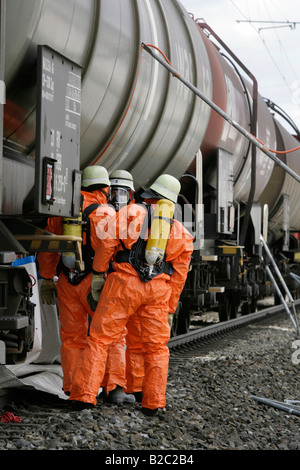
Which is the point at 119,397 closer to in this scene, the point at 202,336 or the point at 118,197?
the point at 118,197

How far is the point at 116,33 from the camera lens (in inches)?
193

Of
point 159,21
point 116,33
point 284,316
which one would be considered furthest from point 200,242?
point 284,316

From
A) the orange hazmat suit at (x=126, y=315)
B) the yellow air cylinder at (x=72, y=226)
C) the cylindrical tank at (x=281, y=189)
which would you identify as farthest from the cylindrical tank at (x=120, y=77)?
the cylindrical tank at (x=281, y=189)

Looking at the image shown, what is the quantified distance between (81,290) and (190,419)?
1248 millimetres

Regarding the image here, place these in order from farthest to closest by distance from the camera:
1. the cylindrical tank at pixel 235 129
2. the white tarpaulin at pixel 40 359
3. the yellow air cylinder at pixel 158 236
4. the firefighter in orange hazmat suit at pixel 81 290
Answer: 1. the cylindrical tank at pixel 235 129
2. the white tarpaulin at pixel 40 359
3. the firefighter in orange hazmat suit at pixel 81 290
4. the yellow air cylinder at pixel 158 236

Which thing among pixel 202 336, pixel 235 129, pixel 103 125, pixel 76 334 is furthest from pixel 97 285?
pixel 202 336

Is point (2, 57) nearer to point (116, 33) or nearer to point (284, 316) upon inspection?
point (116, 33)

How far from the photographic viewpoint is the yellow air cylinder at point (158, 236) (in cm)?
453

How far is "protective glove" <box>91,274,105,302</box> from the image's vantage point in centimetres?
461

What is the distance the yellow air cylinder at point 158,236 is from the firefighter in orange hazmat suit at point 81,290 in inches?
13.4

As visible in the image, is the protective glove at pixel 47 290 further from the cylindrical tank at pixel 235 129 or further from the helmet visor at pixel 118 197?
the cylindrical tank at pixel 235 129

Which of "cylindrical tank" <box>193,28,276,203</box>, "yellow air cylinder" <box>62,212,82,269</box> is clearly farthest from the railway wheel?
"yellow air cylinder" <box>62,212,82,269</box>

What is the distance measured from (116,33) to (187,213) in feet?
10.1

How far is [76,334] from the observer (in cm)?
477
